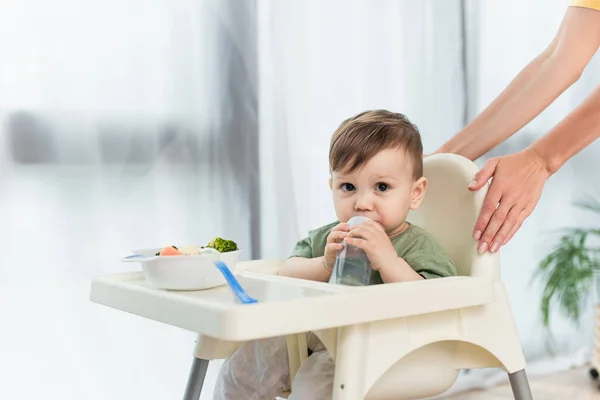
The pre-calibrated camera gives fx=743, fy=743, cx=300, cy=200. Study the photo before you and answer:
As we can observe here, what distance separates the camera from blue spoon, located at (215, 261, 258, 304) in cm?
78

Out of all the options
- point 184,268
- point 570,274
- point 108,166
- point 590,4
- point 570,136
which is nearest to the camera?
point 184,268

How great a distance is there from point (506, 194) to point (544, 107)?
353 millimetres

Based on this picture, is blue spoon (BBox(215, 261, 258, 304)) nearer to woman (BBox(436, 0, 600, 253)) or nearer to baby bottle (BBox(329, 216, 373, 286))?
baby bottle (BBox(329, 216, 373, 286))

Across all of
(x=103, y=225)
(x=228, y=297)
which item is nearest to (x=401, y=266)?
(x=228, y=297)

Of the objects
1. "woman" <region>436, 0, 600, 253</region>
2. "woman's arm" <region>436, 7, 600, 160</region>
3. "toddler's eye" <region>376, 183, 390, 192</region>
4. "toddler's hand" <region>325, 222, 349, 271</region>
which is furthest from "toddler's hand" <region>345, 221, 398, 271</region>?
"woman's arm" <region>436, 7, 600, 160</region>

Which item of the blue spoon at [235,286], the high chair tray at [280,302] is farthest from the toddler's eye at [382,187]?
the blue spoon at [235,286]

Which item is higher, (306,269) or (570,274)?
(306,269)

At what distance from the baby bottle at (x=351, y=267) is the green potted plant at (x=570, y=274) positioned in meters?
1.32

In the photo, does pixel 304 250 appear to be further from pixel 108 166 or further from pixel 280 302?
pixel 108 166

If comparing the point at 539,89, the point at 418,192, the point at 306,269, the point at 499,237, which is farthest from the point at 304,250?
the point at 539,89

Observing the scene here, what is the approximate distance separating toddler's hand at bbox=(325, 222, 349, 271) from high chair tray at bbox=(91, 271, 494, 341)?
8 centimetres

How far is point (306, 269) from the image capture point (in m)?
1.08

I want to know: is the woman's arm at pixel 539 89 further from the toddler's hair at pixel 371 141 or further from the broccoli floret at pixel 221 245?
the broccoli floret at pixel 221 245

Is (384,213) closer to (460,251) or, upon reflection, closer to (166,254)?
(460,251)
